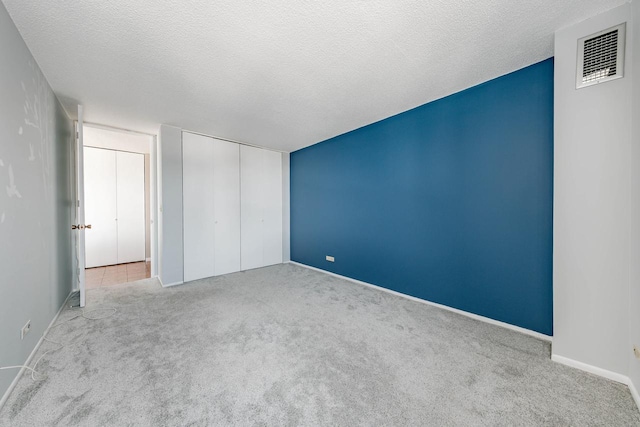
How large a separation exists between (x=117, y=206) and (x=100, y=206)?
269 mm

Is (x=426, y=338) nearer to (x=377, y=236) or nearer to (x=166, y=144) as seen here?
(x=377, y=236)

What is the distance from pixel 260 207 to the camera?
4.74 meters

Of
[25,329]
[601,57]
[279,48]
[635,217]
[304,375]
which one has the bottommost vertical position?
[304,375]

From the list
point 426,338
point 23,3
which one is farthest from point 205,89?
point 426,338

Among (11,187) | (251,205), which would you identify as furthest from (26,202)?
(251,205)

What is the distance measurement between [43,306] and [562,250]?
440cm

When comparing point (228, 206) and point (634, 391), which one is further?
point (228, 206)

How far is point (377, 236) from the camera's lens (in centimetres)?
344

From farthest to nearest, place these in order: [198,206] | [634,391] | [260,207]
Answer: [260,207] → [198,206] → [634,391]

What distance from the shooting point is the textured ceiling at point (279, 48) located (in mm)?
1502

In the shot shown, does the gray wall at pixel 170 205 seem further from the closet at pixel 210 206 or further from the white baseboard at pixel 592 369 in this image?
the white baseboard at pixel 592 369

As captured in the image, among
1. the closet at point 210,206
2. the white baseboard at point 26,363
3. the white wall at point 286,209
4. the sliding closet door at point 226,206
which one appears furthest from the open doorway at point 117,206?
the white wall at point 286,209

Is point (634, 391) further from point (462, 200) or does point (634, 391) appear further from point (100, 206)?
point (100, 206)

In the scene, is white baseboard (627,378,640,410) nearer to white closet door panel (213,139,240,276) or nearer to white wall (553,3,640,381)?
white wall (553,3,640,381)
